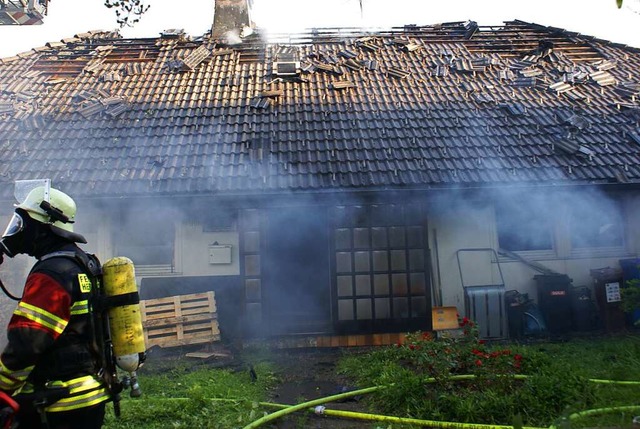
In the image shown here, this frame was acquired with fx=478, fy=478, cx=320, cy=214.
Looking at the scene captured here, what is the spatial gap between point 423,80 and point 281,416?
26.8 ft

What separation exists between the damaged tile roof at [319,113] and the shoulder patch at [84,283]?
16.8ft

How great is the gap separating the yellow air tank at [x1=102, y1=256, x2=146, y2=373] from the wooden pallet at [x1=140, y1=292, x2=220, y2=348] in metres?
5.30

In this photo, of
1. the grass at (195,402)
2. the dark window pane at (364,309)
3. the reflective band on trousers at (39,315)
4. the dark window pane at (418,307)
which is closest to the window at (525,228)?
the dark window pane at (418,307)

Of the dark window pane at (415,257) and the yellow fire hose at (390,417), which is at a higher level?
the dark window pane at (415,257)

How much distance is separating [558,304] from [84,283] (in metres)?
7.95

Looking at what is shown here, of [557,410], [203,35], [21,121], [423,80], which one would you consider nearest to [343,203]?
[423,80]

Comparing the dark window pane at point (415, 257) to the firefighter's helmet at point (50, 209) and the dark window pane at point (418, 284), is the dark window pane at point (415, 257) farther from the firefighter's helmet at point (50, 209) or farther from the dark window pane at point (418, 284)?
the firefighter's helmet at point (50, 209)

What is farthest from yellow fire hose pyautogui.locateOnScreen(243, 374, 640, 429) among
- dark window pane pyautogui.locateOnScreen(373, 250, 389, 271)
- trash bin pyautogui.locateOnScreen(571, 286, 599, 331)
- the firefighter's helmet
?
trash bin pyautogui.locateOnScreen(571, 286, 599, 331)

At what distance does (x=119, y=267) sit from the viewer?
3.00 meters

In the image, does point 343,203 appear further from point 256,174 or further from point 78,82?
point 78,82

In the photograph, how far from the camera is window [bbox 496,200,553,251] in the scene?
887 cm

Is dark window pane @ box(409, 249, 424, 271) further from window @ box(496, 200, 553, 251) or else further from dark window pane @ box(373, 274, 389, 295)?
window @ box(496, 200, 553, 251)

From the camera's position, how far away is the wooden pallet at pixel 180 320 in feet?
26.5

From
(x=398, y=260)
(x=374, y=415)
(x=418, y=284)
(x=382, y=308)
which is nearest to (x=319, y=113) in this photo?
(x=398, y=260)
